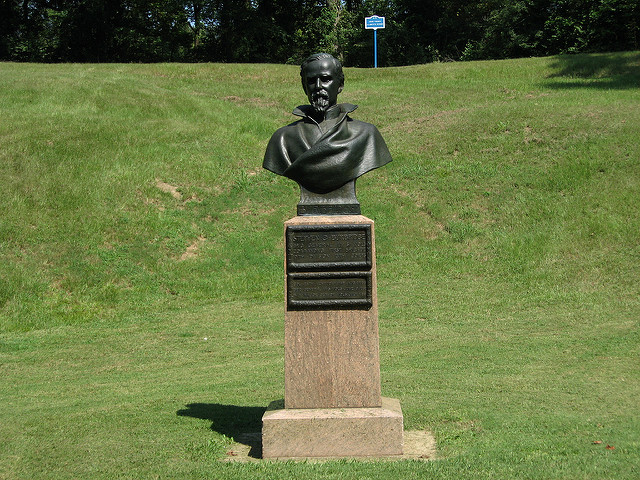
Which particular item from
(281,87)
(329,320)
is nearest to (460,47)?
(281,87)

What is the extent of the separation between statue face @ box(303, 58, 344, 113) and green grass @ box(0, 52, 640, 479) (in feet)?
9.96

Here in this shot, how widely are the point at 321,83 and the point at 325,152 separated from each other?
2.07 ft

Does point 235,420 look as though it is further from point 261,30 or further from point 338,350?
point 261,30

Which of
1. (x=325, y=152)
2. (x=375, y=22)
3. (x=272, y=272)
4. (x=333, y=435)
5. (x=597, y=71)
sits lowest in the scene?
(x=272, y=272)

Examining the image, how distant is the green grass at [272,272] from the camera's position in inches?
267

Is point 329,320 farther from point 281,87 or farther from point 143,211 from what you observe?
point 281,87

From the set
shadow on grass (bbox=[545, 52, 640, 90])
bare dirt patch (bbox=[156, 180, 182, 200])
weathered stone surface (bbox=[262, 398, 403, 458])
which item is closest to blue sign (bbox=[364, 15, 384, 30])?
shadow on grass (bbox=[545, 52, 640, 90])

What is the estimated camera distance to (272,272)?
15375 millimetres

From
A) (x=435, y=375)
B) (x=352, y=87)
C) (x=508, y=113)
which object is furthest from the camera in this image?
(x=352, y=87)

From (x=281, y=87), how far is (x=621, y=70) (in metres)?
12.3

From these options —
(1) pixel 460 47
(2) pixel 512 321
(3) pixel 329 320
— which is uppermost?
(1) pixel 460 47

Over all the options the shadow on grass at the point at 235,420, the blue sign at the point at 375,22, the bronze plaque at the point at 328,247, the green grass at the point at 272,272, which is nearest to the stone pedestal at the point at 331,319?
the bronze plaque at the point at 328,247

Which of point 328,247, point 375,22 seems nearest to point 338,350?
point 328,247

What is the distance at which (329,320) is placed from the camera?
6371mm
